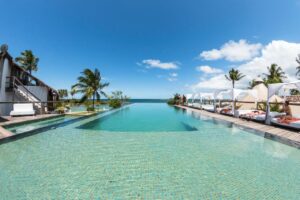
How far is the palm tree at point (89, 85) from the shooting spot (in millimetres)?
16594

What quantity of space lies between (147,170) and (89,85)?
16149 millimetres

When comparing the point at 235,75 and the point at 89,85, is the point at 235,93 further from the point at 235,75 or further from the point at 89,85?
the point at 235,75

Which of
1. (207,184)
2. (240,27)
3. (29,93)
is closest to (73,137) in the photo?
(207,184)

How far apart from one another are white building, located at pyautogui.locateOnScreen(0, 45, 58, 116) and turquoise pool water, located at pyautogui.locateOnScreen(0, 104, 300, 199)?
685 centimetres

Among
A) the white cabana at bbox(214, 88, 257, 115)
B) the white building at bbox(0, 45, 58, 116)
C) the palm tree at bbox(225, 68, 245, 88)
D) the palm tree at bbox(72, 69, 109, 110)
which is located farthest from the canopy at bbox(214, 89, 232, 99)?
the palm tree at bbox(225, 68, 245, 88)

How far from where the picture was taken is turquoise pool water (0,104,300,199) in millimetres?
2729

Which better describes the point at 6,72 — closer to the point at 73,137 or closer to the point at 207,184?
the point at 73,137

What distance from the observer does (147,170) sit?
144 inches

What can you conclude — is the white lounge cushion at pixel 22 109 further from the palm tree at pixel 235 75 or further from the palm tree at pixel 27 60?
the palm tree at pixel 235 75

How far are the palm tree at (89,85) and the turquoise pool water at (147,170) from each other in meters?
11.2

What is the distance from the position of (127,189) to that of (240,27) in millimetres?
16588

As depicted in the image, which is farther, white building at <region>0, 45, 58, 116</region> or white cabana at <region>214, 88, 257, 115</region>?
white cabana at <region>214, 88, 257, 115</region>

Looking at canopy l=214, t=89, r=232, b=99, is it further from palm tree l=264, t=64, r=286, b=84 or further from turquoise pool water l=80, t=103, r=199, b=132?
palm tree l=264, t=64, r=286, b=84

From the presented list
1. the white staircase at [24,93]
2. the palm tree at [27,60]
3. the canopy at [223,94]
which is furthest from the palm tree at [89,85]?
the canopy at [223,94]
